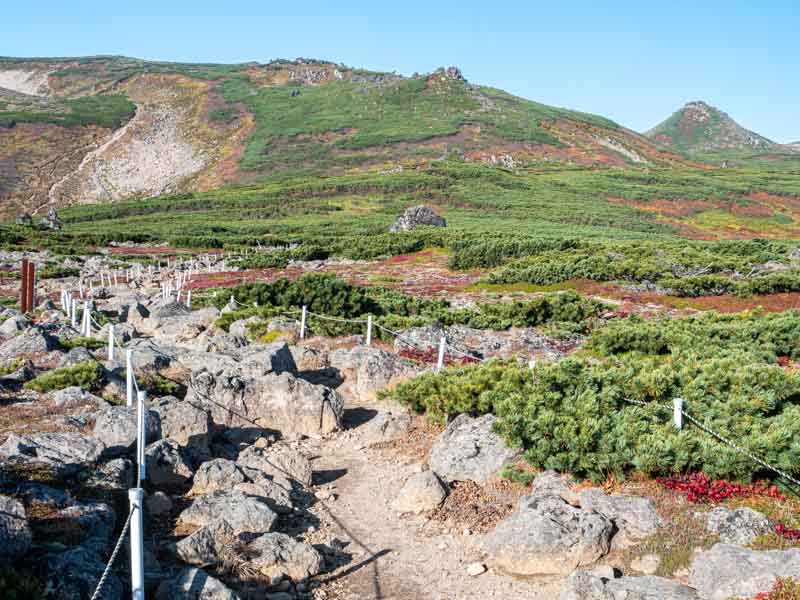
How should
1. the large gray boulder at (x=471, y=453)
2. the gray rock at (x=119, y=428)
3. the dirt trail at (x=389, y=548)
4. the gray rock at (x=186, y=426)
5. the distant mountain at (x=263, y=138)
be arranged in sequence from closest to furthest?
the dirt trail at (x=389, y=548) → the gray rock at (x=119, y=428) → the large gray boulder at (x=471, y=453) → the gray rock at (x=186, y=426) → the distant mountain at (x=263, y=138)

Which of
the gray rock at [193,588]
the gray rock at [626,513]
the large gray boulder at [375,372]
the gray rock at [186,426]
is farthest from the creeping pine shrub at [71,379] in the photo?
the gray rock at [626,513]

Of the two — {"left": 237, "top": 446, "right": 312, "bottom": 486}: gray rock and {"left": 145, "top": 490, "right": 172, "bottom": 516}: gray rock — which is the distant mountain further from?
{"left": 145, "top": 490, "right": 172, "bottom": 516}: gray rock

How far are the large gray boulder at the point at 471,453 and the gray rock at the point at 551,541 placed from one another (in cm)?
233

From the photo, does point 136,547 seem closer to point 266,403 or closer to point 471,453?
point 471,453

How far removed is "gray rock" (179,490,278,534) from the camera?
992cm

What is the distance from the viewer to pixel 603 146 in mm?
161000

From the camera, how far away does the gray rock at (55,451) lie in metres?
10.3

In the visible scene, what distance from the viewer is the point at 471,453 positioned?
12688mm

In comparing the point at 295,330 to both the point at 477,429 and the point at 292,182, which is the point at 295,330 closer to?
the point at 477,429

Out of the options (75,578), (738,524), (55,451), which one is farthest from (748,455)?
(55,451)

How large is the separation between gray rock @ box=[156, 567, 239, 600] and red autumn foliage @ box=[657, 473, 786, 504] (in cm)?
645

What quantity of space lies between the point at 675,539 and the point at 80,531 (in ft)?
24.6

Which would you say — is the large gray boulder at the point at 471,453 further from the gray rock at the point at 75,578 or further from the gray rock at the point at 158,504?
Result: the gray rock at the point at 75,578

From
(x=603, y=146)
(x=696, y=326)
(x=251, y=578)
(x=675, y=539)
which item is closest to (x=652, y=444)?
(x=675, y=539)
